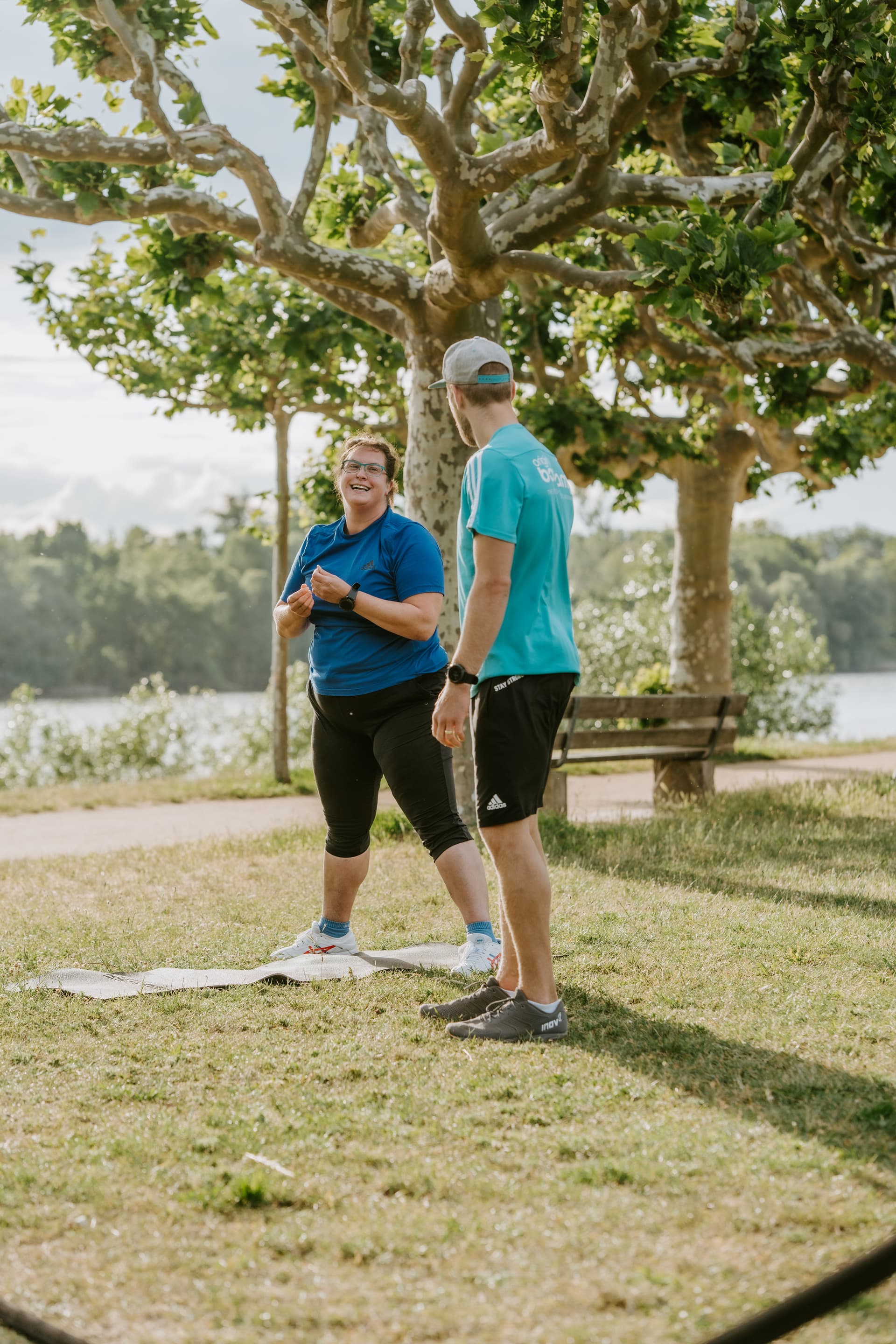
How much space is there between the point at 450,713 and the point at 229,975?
5.36 ft

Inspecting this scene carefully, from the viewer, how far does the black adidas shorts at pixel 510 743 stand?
4.02 m

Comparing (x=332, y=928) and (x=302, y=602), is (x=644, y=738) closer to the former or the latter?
(x=332, y=928)

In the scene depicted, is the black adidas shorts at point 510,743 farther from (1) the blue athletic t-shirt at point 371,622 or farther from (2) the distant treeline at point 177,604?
(2) the distant treeline at point 177,604

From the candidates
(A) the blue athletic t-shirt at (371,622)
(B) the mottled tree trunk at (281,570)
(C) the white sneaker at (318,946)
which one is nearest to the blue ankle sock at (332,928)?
(C) the white sneaker at (318,946)

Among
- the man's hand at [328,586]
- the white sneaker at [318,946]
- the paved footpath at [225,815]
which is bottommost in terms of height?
the paved footpath at [225,815]

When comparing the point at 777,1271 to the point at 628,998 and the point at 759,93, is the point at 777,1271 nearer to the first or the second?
the point at 628,998

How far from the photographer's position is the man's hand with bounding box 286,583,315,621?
498 centimetres

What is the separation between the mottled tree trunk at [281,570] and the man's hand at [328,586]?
9.13 metres

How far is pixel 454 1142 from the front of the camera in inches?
126

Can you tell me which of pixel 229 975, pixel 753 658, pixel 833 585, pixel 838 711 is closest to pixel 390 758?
pixel 229 975

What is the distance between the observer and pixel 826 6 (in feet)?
23.5

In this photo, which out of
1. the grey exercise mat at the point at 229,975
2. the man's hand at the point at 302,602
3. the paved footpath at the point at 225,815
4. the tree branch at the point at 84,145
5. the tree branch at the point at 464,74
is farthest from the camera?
the paved footpath at the point at 225,815

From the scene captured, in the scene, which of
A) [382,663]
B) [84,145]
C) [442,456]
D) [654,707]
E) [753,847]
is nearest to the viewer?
[382,663]

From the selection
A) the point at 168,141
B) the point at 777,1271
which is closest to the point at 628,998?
the point at 777,1271
